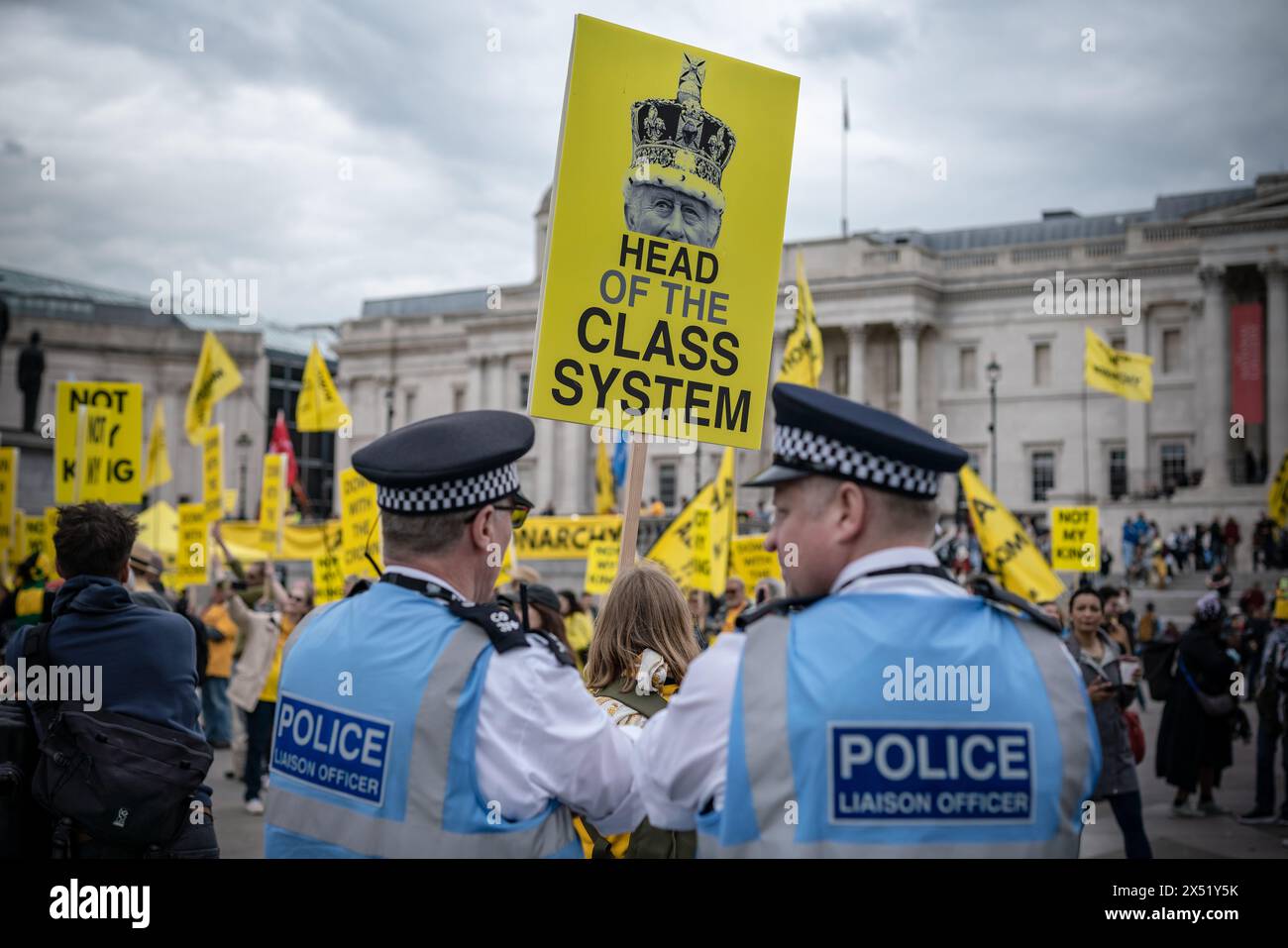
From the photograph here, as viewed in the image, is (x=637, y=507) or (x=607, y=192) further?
(x=607, y=192)

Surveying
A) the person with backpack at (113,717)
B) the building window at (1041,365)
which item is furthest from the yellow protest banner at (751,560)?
the building window at (1041,365)

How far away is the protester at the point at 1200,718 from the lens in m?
11.7

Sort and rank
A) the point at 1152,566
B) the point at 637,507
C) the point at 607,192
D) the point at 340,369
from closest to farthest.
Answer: the point at 637,507 → the point at 607,192 → the point at 1152,566 → the point at 340,369

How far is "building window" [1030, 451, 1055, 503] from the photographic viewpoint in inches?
2120

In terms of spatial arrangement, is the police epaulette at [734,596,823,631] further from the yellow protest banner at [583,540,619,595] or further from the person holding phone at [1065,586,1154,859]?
the yellow protest banner at [583,540,619,595]

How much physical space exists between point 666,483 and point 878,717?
197ft

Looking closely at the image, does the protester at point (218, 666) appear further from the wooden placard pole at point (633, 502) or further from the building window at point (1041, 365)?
the building window at point (1041, 365)

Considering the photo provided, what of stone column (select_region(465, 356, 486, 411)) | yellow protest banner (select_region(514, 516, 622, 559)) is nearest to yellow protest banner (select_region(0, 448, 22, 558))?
yellow protest banner (select_region(514, 516, 622, 559))

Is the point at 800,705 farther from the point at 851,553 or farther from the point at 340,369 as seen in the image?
the point at 340,369

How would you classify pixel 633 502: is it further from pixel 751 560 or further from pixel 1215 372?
pixel 1215 372

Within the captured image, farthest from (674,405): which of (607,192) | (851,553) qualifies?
(851,553)
